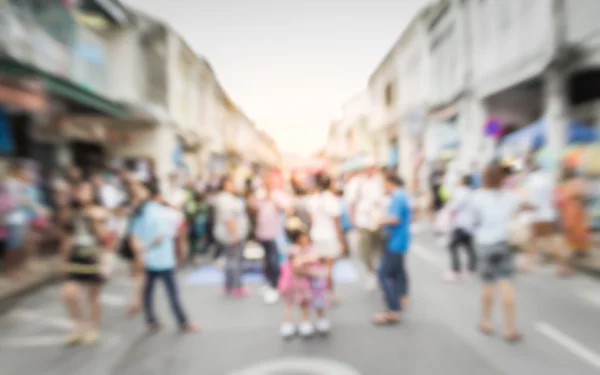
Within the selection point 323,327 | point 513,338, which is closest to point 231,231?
point 323,327

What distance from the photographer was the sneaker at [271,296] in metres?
6.80

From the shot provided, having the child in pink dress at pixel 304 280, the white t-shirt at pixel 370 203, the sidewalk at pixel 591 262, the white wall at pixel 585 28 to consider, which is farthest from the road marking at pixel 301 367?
the white wall at pixel 585 28

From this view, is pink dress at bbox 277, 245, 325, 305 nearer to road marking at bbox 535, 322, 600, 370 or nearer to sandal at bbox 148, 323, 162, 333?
sandal at bbox 148, 323, 162, 333

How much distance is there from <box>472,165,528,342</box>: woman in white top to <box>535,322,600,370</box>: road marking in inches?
13.9

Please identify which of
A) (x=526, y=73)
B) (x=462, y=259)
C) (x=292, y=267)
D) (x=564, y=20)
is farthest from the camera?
(x=526, y=73)

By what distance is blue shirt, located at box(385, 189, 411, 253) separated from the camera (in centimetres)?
554

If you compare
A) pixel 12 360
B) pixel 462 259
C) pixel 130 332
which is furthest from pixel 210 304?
pixel 462 259

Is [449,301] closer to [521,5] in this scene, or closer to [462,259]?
[462,259]

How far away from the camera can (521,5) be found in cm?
1220

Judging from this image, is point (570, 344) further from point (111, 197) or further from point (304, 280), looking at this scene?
point (111, 197)

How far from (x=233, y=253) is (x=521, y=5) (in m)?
9.61

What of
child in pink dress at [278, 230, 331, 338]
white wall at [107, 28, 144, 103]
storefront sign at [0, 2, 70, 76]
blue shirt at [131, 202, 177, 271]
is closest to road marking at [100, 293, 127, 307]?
blue shirt at [131, 202, 177, 271]

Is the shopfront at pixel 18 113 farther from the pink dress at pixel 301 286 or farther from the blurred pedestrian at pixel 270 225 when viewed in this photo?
the pink dress at pixel 301 286

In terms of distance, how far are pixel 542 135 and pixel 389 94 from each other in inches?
691
